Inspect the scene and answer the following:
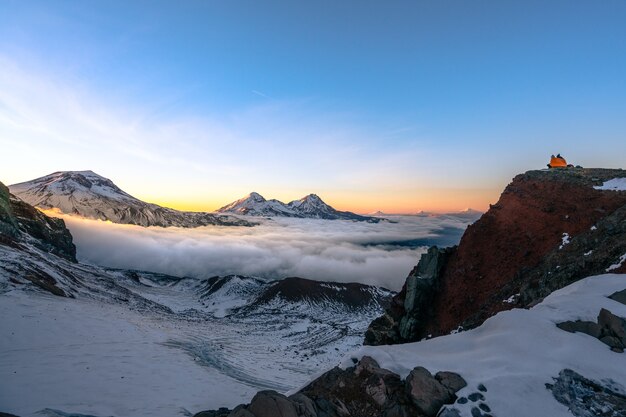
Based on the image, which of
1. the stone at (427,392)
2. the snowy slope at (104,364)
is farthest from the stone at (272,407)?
the snowy slope at (104,364)

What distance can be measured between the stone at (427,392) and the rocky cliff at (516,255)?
1559 centimetres

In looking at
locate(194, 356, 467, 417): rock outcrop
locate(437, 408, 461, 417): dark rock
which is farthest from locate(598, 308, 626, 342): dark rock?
locate(437, 408, 461, 417): dark rock

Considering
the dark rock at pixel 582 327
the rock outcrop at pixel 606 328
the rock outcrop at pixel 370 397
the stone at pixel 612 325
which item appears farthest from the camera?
the dark rock at pixel 582 327

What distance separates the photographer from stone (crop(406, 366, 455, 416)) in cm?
1075

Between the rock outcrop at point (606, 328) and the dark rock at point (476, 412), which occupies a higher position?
the rock outcrop at point (606, 328)

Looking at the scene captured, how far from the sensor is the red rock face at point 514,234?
95.7 feet

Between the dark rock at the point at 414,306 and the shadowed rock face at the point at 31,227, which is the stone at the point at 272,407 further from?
the shadowed rock face at the point at 31,227

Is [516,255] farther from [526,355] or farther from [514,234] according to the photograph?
[526,355]

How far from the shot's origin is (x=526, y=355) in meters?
12.2

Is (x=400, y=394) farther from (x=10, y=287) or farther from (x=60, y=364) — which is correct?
(x=10, y=287)

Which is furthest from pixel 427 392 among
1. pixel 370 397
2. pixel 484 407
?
pixel 370 397

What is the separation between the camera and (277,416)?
1127 centimetres

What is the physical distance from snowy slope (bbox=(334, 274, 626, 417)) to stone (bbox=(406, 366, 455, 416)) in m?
0.57

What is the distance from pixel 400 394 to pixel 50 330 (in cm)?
4417
